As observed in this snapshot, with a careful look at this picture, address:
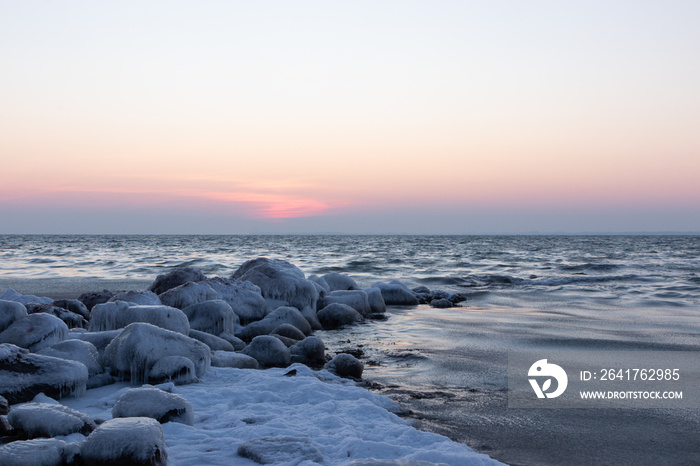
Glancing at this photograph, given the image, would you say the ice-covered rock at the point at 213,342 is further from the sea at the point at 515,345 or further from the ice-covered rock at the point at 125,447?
the ice-covered rock at the point at 125,447

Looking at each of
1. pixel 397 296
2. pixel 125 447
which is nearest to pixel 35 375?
pixel 125 447

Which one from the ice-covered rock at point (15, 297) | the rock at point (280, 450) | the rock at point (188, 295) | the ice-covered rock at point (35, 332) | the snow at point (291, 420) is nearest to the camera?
the rock at point (280, 450)

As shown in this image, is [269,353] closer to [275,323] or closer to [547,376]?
[275,323]

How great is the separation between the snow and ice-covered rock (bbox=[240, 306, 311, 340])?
92.5 inches

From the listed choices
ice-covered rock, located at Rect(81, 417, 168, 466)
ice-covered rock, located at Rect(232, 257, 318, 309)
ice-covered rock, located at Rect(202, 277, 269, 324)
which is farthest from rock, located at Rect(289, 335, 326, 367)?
ice-covered rock, located at Rect(81, 417, 168, 466)

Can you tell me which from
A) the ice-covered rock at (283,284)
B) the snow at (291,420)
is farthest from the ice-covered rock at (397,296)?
the snow at (291,420)

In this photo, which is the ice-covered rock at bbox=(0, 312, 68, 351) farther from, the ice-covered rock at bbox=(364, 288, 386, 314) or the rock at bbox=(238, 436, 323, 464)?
the ice-covered rock at bbox=(364, 288, 386, 314)

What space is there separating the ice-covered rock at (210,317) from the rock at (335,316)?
2275 mm

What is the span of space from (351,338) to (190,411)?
4404mm

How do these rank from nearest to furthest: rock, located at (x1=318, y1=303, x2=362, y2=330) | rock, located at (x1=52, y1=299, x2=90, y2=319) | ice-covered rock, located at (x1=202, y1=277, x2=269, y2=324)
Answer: rock, located at (x1=52, y1=299, x2=90, y2=319)
ice-covered rock, located at (x1=202, y1=277, x2=269, y2=324)
rock, located at (x1=318, y1=303, x2=362, y2=330)

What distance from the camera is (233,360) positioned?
5699 mm

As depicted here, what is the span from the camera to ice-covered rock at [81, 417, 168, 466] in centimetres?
286

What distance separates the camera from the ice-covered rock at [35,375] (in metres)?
4.23

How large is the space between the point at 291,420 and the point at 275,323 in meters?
3.90
